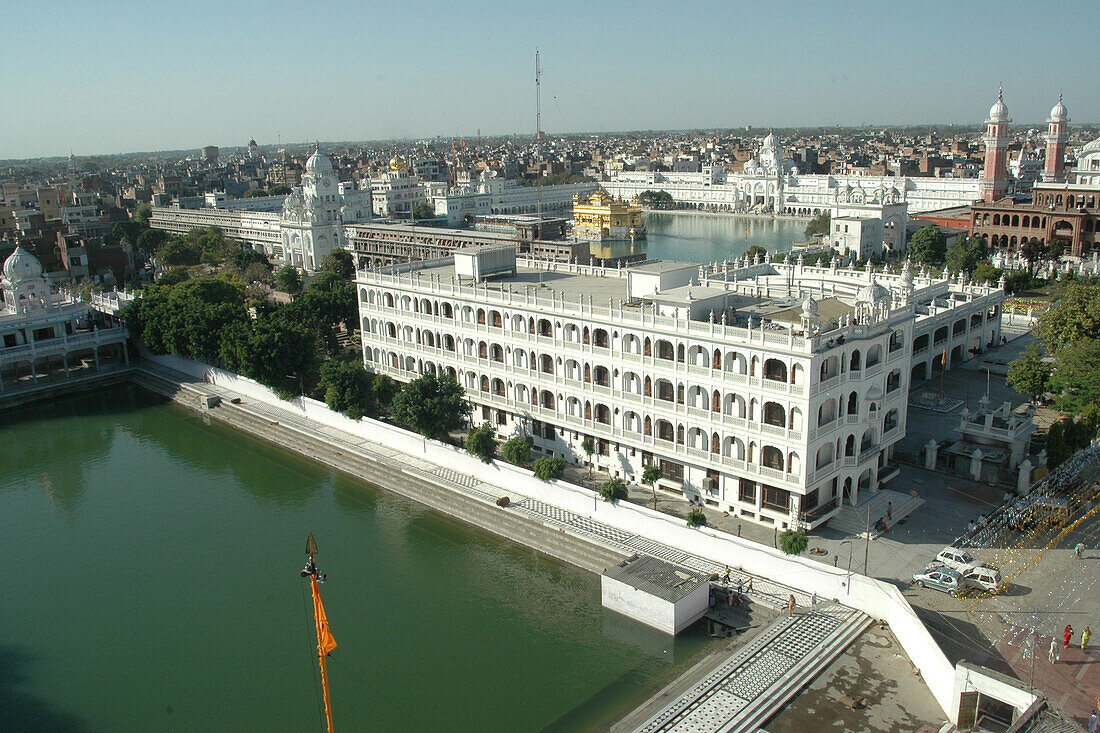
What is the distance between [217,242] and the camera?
77000 millimetres

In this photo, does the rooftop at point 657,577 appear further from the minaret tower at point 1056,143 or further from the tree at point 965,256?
the minaret tower at point 1056,143

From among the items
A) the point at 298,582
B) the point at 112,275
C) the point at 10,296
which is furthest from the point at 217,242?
the point at 298,582

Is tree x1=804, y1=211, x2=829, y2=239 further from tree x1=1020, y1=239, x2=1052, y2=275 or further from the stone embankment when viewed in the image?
the stone embankment

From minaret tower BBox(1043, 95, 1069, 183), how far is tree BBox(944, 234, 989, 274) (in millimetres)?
25131

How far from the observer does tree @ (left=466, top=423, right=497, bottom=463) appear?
3002 centimetres

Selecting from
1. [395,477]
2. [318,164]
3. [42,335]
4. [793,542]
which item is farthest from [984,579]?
[318,164]

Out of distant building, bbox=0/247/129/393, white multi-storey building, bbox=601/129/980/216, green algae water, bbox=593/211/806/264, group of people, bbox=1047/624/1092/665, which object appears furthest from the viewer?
white multi-storey building, bbox=601/129/980/216

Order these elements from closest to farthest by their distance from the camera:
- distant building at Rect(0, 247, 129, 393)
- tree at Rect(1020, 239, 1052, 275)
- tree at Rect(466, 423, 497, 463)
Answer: tree at Rect(466, 423, 497, 463) → distant building at Rect(0, 247, 129, 393) → tree at Rect(1020, 239, 1052, 275)

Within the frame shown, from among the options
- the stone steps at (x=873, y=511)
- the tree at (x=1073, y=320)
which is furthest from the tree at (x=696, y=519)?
the tree at (x=1073, y=320)

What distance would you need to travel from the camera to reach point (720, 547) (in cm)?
2425

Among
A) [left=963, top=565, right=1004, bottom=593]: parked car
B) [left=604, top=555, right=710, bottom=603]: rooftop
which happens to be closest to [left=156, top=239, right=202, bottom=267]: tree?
[left=604, top=555, right=710, bottom=603]: rooftop

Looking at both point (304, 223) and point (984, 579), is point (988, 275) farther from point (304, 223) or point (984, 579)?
point (304, 223)

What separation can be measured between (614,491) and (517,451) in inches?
181

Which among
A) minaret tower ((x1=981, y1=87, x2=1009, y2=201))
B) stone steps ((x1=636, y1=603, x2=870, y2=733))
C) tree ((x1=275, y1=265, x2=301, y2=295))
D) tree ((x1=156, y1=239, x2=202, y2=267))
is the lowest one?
stone steps ((x1=636, y1=603, x2=870, y2=733))
